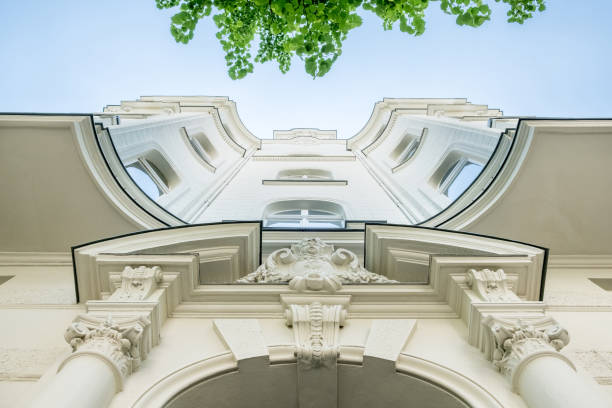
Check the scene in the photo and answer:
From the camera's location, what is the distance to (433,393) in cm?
580

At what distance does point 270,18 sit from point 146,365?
205 inches

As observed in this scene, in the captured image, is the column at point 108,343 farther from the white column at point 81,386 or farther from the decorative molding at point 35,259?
the decorative molding at point 35,259

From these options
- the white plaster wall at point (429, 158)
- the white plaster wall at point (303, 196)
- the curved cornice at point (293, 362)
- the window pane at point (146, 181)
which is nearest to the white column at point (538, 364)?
the curved cornice at point (293, 362)

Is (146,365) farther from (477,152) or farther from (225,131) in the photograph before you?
(225,131)

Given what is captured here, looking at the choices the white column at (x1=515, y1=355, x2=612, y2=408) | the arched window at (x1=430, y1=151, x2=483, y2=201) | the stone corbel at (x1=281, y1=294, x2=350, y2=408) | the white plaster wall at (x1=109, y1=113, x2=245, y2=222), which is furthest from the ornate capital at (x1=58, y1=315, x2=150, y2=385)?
the arched window at (x1=430, y1=151, x2=483, y2=201)

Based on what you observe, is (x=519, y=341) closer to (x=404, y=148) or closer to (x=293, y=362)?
(x=293, y=362)

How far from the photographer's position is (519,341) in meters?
5.64

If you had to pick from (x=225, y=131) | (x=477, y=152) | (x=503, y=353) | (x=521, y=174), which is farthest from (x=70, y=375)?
(x=225, y=131)

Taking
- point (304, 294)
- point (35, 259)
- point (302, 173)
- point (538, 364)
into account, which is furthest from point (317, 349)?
point (302, 173)

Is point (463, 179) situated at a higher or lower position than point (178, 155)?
lower

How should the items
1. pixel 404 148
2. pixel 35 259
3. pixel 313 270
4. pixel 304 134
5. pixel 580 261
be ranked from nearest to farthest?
pixel 313 270 → pixel 580 261 → pixel 35 259 → pixel 404 148 → pixel 304 134

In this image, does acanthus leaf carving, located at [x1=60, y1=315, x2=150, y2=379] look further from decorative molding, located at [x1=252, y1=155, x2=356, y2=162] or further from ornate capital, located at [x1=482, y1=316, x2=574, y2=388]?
decorative molding, located at [x1=252, y1=155, x2=356, y2=162]

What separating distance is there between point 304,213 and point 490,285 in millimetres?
12624

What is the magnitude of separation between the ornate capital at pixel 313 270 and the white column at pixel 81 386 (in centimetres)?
290
